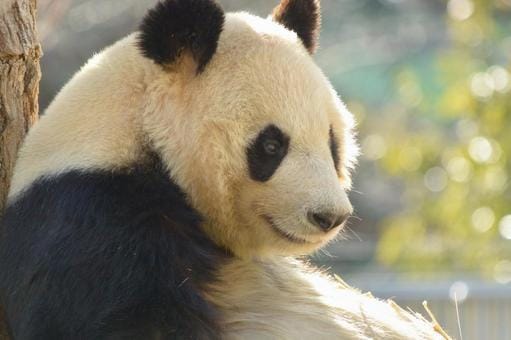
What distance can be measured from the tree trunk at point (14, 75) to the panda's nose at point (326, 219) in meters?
1.10

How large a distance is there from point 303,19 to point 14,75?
1.11m

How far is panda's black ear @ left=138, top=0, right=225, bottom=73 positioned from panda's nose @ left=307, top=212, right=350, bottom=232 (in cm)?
66

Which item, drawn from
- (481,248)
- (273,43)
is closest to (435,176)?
(481,248)

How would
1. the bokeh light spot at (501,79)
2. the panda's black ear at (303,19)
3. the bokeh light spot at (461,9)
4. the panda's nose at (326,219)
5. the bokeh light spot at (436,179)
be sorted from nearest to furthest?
the panda's nose at (326,219) < the panda's black ear at (303,19) < the bokeh light spot at (501,79) < the bokeh light spot at (461,9) < the bokeh light spot at (436,179)

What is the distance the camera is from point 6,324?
3861 millimetres

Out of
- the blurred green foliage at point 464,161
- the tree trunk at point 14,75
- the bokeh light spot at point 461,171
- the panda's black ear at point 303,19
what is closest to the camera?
the tree trunk at point 14,75

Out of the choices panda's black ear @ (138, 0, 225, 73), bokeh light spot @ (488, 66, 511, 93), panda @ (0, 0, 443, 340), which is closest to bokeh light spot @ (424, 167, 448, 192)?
bokeh light spot @ (488, 66, 511, 93)

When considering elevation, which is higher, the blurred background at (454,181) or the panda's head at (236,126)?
the panda's head at (236,126)

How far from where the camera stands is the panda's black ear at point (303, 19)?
4.18 meters

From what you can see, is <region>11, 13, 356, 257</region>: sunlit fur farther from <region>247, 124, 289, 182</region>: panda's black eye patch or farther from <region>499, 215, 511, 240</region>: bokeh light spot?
<region>499, 215, 511, 240</region>: bokeh light spot

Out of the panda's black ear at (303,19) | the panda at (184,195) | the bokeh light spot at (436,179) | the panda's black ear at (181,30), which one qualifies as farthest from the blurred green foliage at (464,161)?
the panda's black ear at (181,30)

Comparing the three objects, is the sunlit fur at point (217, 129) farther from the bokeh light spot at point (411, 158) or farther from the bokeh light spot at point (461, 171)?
the bokeh light spot at point (411, 158)

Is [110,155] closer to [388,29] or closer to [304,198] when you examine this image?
[304,198]

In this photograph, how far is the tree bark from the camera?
3.89 metres
